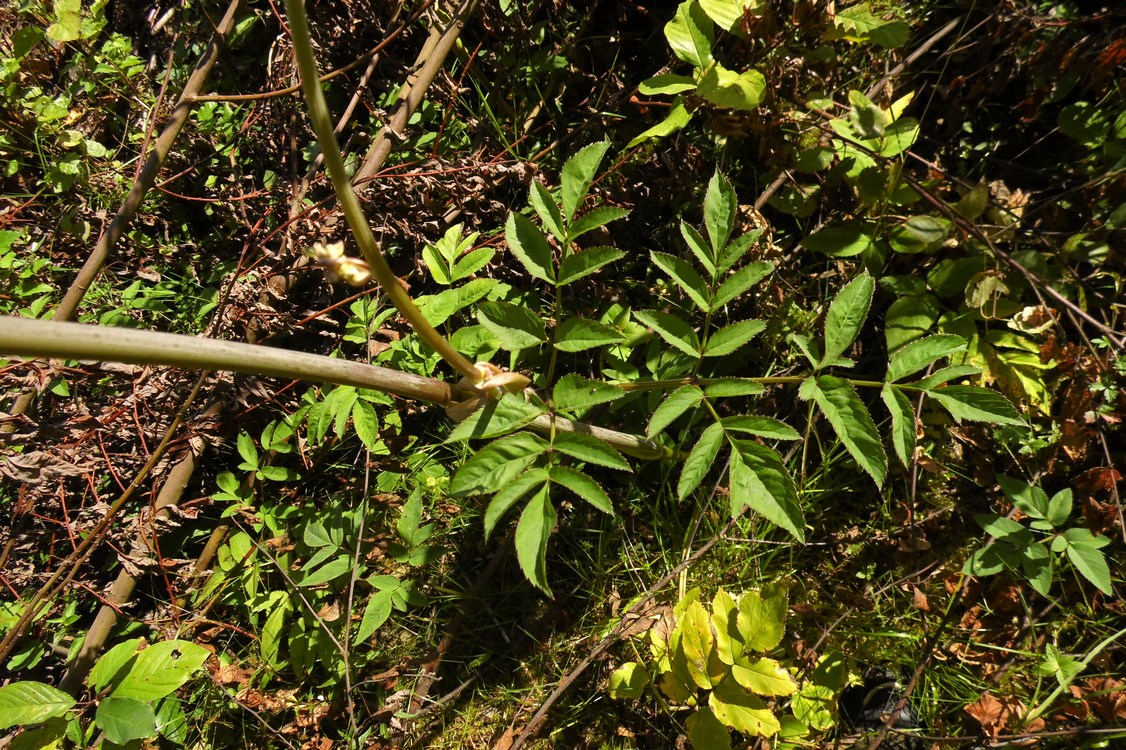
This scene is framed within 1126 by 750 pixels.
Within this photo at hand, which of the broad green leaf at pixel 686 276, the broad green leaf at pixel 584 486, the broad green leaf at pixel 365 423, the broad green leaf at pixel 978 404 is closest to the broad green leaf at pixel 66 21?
the broad green leaf at pixel 365 423

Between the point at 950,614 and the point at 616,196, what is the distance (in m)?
1.71

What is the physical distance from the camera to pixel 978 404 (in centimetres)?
146

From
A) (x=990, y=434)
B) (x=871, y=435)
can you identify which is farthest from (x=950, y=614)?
(x=871, y=435)

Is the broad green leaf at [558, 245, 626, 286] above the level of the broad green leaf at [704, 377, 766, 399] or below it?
above

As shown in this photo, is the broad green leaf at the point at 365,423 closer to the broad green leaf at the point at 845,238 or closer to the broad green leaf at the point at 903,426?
the broad green leaf at the point at 903,426

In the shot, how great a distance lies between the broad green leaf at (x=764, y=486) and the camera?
1358 mm

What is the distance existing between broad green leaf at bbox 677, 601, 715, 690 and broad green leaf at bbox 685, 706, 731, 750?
7cm

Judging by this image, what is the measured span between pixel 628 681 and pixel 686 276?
1.21m

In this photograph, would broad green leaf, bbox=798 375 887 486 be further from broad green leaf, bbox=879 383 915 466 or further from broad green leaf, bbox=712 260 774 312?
broad green leaf, bbox=712 260 774 312

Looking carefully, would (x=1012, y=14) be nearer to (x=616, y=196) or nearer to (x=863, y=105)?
(x=863, y=105)

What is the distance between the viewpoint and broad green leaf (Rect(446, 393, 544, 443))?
1280 mm

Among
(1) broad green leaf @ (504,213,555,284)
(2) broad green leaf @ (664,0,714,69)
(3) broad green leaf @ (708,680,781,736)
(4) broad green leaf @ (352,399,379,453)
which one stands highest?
(2) broad green leaf @ (664,0,714,69)

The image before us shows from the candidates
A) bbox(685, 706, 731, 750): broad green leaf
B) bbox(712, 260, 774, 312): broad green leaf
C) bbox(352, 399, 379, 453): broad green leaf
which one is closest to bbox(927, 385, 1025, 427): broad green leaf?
bbox(712, 260, 774, 312): broad green leaf

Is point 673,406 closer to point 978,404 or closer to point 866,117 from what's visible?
point 978,404
